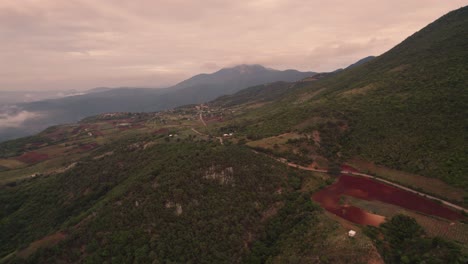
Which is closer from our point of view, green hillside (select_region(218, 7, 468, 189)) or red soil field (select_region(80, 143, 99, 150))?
green hillside (select_region(218, 7, 468, 189))

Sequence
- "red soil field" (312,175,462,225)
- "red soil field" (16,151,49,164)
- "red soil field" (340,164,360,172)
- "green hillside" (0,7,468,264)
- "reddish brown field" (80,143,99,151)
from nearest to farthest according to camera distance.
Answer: "green hillside" (0,7,468,264)
"red soil field" (312,175,462,225)
"red soil field" (340,164,360,172)
"red soil field" (16,151,49,164)
"reddish brown field" (80,143,99,151)

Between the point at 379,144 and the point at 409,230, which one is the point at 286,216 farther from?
the point at 379,144

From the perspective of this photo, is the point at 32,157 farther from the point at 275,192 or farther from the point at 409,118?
the point at 409,118

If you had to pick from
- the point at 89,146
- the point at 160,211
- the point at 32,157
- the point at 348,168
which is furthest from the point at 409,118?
the point at 32,157

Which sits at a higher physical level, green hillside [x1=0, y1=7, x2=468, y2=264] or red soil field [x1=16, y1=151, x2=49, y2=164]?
green hillside [x1=0, y1=7, x2=468, y2=264]

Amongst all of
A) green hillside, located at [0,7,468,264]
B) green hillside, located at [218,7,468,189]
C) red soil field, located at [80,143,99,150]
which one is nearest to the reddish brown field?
red soil field, located at [80,143,99,150]

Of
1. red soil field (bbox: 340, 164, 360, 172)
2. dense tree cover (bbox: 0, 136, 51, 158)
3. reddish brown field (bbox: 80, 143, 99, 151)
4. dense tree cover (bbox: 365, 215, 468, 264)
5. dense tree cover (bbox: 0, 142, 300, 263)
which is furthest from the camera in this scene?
dense tree cover (bbox: 0, 136, 51, 158)

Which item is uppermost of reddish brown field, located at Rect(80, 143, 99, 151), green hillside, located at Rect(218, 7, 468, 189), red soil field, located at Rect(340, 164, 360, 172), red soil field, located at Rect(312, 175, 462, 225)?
green hillside, located at Rect(218, 7, 468, 189)

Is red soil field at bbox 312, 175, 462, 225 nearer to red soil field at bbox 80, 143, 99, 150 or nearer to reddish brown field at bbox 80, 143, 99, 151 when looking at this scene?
reddish brown field at bbox 80, 143, 99, 151
